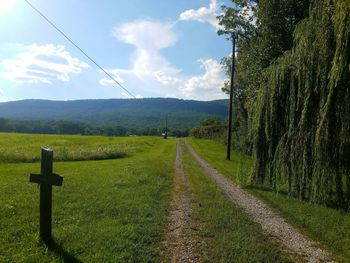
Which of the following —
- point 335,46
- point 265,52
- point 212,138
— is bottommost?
point 212,138

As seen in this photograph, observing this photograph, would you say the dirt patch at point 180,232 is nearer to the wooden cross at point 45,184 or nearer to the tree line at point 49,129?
the wooden cross at point 45,184

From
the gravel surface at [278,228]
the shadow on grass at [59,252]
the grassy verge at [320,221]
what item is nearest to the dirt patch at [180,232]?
the shadow on grass at [59,252]

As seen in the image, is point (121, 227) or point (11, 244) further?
point (121, 227)

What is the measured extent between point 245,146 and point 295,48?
4.40 meters

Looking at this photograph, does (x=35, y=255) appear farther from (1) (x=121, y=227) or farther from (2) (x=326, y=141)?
(2) (x=326, y=141)

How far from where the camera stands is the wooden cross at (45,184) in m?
6.58

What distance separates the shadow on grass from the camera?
596 centimetres

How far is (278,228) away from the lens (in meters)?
8.57

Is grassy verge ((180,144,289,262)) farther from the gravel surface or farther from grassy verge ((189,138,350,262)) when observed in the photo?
grassy verge ((189,138,350,262))

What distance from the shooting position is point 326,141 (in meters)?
9.38

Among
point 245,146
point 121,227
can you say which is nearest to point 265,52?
point 245,146

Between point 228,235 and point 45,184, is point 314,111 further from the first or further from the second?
point 45,184

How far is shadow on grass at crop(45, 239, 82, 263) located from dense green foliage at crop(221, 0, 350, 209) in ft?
20.5

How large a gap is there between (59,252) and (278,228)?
494 centimetres
